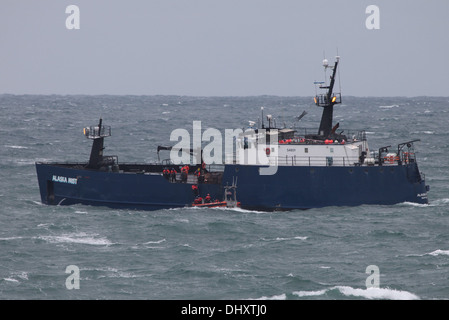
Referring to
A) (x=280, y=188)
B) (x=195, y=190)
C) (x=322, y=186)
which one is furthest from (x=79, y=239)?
(x=322, y=186)

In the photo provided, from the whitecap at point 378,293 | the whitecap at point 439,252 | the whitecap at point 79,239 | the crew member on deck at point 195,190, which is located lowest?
the whitecap at point 378,293

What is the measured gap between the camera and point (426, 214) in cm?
4144

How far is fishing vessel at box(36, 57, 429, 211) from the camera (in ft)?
138

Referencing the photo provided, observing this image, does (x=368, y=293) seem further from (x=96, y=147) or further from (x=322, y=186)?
(x=96, y=147)

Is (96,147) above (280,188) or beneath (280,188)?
above

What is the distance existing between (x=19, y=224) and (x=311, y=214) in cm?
1546

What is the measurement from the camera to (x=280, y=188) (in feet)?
139

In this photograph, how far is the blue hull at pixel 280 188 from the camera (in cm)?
4191

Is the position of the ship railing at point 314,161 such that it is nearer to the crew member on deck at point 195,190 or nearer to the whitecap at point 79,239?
the crew member on deck at point 195,190

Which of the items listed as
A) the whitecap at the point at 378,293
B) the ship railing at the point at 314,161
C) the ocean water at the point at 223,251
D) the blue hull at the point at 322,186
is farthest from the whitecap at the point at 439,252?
the ship railing at the point at 314,161

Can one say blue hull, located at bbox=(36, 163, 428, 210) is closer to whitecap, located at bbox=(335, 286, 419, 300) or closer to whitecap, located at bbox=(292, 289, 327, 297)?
whitecap, located at bbox=(335, 286, 419, 300)

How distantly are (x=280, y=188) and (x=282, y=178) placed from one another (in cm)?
57
